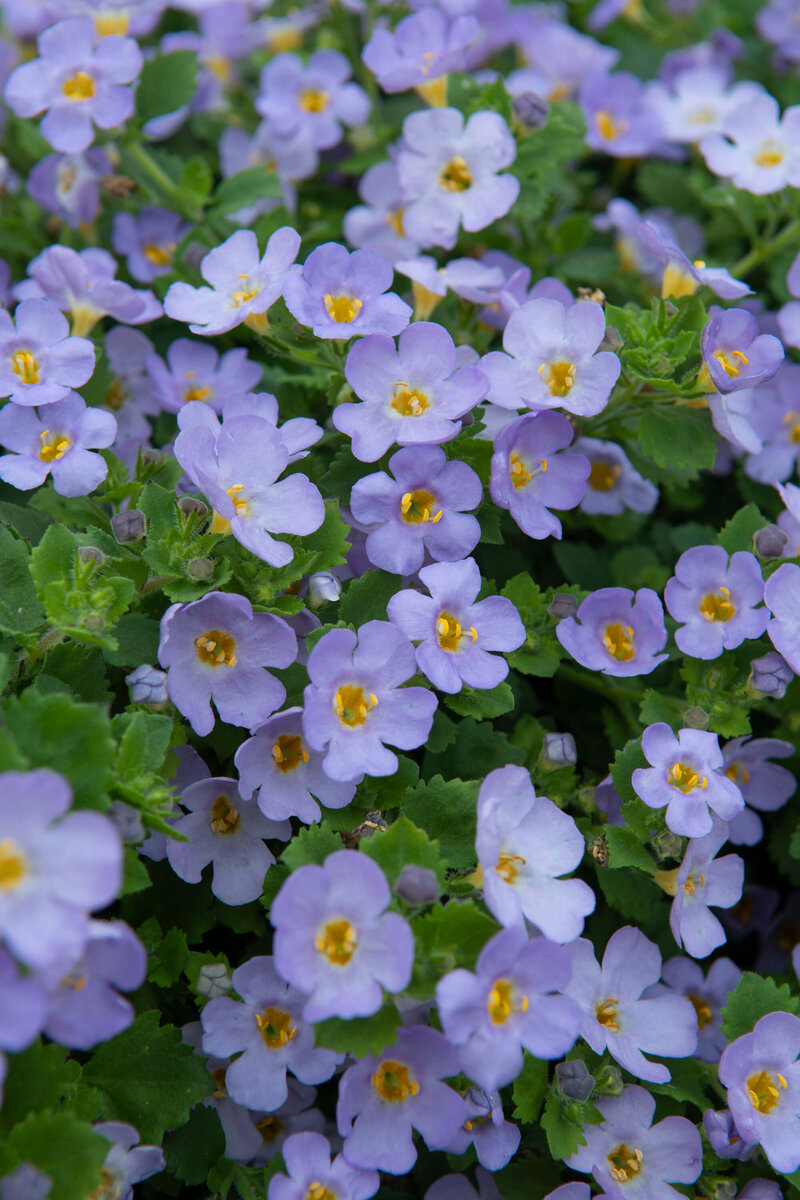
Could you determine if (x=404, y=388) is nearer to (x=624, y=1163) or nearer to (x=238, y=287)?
(x=238, y=287)

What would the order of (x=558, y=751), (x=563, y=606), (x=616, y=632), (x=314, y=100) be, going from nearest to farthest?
(x=558, y=751) < (x=563, y=606) < (x=616, y=632) < (x=314, y=100)

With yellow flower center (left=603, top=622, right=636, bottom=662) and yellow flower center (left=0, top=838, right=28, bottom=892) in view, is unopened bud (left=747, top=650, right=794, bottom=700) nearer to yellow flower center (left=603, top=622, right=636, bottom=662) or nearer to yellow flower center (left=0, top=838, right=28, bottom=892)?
yellow flower center (left=603, top=622, right=636, bottom=662)

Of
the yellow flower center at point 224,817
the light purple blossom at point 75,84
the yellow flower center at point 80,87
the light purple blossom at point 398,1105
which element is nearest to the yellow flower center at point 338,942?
the light purple blossom at point 398,1105

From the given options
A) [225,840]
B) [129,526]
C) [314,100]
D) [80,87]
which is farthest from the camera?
[314,100]

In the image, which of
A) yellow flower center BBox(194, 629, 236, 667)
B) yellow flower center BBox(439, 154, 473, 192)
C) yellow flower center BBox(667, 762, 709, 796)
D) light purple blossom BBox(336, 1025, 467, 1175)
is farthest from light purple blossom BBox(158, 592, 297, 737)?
yellow flower center BBox(439, 154, 473, 192)

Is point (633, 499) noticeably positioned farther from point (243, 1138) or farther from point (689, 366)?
point (243, 1138)

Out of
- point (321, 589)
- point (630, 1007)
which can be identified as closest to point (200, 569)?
point (321, 589)
